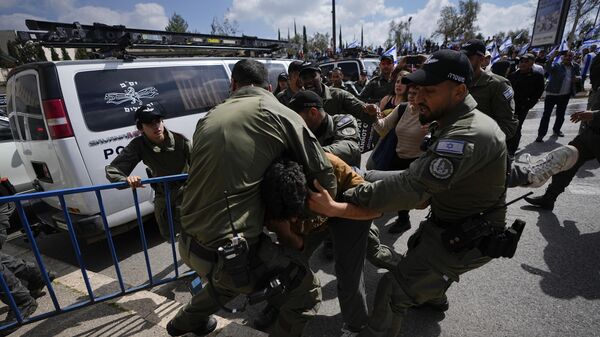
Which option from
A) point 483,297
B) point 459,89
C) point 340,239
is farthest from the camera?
point 483,297

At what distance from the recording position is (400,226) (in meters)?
3.59

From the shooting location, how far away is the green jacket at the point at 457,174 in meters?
1.48

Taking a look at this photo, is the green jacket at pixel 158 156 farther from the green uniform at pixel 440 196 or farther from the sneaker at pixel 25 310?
the green uniform at pixel 440 196

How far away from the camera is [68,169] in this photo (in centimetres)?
303

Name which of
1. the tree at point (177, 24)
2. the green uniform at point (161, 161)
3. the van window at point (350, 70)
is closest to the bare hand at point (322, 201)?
the green uniform at point (161, 161)

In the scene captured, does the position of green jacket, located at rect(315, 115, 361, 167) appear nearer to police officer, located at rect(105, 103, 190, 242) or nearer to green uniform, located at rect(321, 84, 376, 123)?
green uniform, located at rect(321, 84, 376, 123)

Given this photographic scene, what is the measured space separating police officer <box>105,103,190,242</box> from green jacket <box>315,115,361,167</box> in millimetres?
1448

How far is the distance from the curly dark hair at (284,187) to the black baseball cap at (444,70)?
78 cm

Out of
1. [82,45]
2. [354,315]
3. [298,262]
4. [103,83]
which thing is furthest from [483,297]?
[82,45]

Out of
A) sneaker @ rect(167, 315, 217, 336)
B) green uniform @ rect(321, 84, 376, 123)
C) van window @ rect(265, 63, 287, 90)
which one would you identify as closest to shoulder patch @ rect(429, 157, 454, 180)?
sneaker @ rect(167, 315, 217, 336)

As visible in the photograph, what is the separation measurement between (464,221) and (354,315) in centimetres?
95

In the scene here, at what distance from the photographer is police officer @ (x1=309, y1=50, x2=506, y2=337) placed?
4.92ft

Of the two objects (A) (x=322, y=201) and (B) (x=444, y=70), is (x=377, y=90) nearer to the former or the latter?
(B) (x=444, y=70)

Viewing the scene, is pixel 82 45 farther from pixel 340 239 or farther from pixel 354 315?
pixel 354 315
